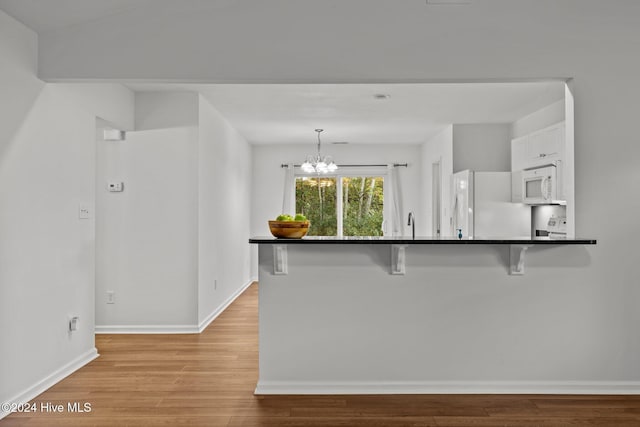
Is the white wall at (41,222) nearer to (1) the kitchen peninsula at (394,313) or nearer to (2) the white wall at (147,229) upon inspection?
(2) the white wall at (147,229)

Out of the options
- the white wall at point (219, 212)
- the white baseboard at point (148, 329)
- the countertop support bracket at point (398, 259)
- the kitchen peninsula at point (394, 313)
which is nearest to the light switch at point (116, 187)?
the white wall at point (219, 212)

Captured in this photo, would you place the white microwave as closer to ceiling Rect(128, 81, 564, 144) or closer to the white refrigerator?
the white refrigerator

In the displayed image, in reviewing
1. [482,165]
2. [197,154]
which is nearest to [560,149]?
[482,165]

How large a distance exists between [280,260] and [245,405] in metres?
0.92

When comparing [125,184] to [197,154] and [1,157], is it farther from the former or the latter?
[1,157]

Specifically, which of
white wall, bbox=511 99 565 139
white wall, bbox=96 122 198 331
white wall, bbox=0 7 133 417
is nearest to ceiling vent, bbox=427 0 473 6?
white wall, bbox=0 7 133 417

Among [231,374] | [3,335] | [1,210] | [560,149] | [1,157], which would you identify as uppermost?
[560,149]

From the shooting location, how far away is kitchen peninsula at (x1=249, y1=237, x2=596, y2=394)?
3.30m

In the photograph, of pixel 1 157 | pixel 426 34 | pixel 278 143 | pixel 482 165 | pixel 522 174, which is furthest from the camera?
pixel 278 143

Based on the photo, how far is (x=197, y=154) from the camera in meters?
5.11

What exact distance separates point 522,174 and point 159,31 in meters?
4.20

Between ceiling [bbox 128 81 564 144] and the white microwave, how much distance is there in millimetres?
811

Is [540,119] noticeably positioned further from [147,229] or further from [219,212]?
[147,229]

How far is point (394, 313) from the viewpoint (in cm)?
332
